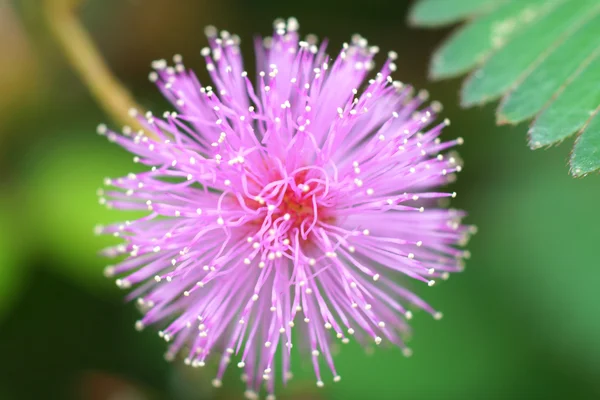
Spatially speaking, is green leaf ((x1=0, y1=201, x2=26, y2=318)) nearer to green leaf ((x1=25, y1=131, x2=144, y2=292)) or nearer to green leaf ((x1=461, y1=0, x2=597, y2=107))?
green leaf ((x1=25, y1=131, x2=144, y2=292))

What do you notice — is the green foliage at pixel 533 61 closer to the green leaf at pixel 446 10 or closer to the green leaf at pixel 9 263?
the green leaf at pixel 446 10

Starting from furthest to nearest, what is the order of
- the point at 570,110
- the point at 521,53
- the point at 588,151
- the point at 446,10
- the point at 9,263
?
the point at 9,263 → the point at 446,10 → the point at 521,53 → the point at 570,110 → the point at 588,151

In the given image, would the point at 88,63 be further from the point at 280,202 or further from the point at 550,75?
the point at 550,75

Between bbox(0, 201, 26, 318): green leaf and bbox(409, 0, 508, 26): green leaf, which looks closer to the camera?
bbox(409, 0, 508, 26): green leaf

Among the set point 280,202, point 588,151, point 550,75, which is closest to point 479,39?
point 550,75

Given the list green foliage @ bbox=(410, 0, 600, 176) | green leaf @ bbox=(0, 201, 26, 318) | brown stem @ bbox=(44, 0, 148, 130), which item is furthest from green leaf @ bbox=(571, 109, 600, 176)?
green leaf @ bbox=(0, 201, 26, 318)

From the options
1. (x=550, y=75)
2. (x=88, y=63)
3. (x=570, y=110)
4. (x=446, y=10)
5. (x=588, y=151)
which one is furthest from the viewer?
(x=88, y=63)

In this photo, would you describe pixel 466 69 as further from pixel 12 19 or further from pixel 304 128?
pixel 12 19
